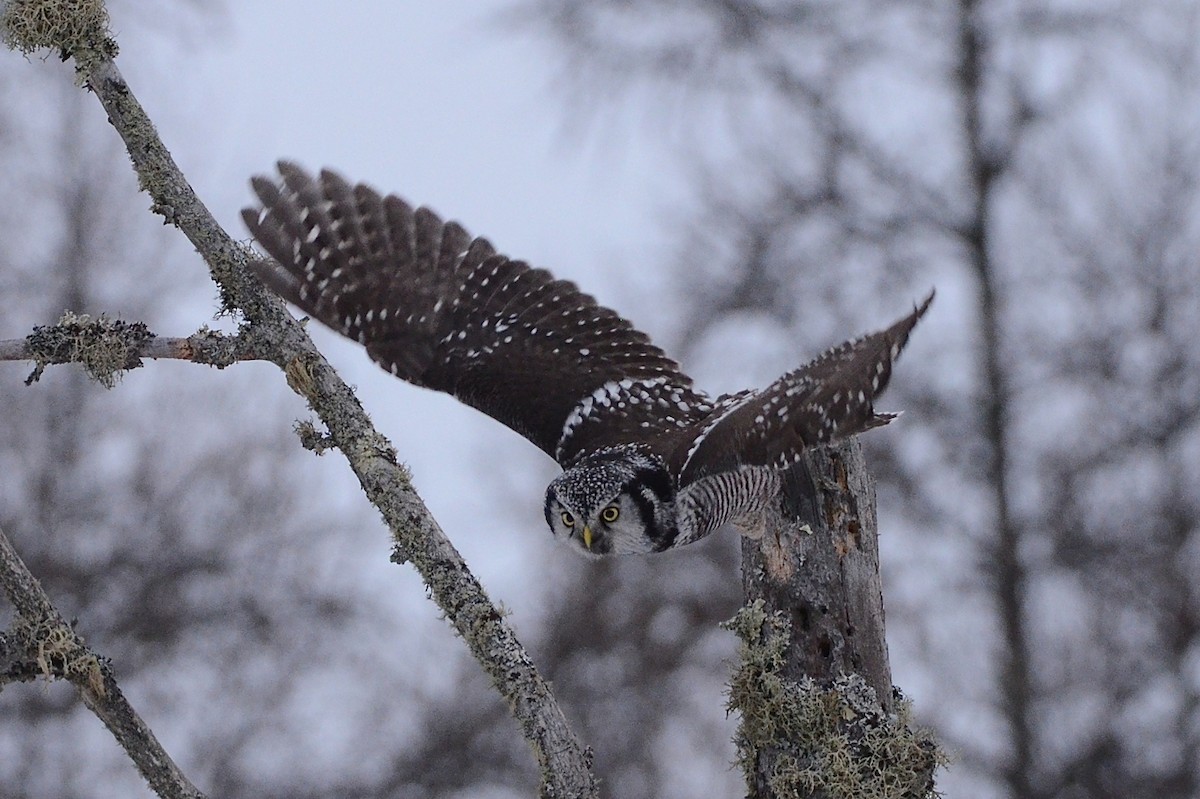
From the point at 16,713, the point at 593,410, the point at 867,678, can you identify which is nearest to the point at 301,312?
the point at 593,410

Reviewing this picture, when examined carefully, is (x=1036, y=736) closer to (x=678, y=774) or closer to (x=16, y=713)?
(x=678, y=774)

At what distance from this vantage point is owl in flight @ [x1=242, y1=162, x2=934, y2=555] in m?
5.15

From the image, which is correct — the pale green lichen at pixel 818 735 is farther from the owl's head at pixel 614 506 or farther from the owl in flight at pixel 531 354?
the owl's head at pixel 614 506

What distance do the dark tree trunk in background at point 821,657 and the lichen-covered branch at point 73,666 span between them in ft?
5.18

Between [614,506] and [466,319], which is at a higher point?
[466,319]

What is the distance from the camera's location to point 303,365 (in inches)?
176

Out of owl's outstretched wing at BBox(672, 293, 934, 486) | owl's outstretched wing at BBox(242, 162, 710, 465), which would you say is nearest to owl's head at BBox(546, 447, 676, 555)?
owl's outstretched wing at BBox(672, 293, 934, 486)

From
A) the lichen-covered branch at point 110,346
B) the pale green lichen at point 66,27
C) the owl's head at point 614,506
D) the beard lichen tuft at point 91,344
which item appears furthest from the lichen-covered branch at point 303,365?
the owl's head at point 614,506

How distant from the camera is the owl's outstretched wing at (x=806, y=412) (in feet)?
14.5

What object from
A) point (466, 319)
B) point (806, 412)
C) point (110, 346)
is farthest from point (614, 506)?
point (110, 346)

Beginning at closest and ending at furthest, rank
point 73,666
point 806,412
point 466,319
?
point 73,666, point 806,412, point 466,319

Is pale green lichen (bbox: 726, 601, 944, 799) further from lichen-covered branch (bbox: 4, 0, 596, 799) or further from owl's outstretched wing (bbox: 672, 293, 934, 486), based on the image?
lichen-covered branch (bbox: 4, 0, 596, 799)

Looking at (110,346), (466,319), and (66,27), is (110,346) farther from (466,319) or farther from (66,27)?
(466,319)

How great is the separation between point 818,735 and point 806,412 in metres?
Answer: 0.90
